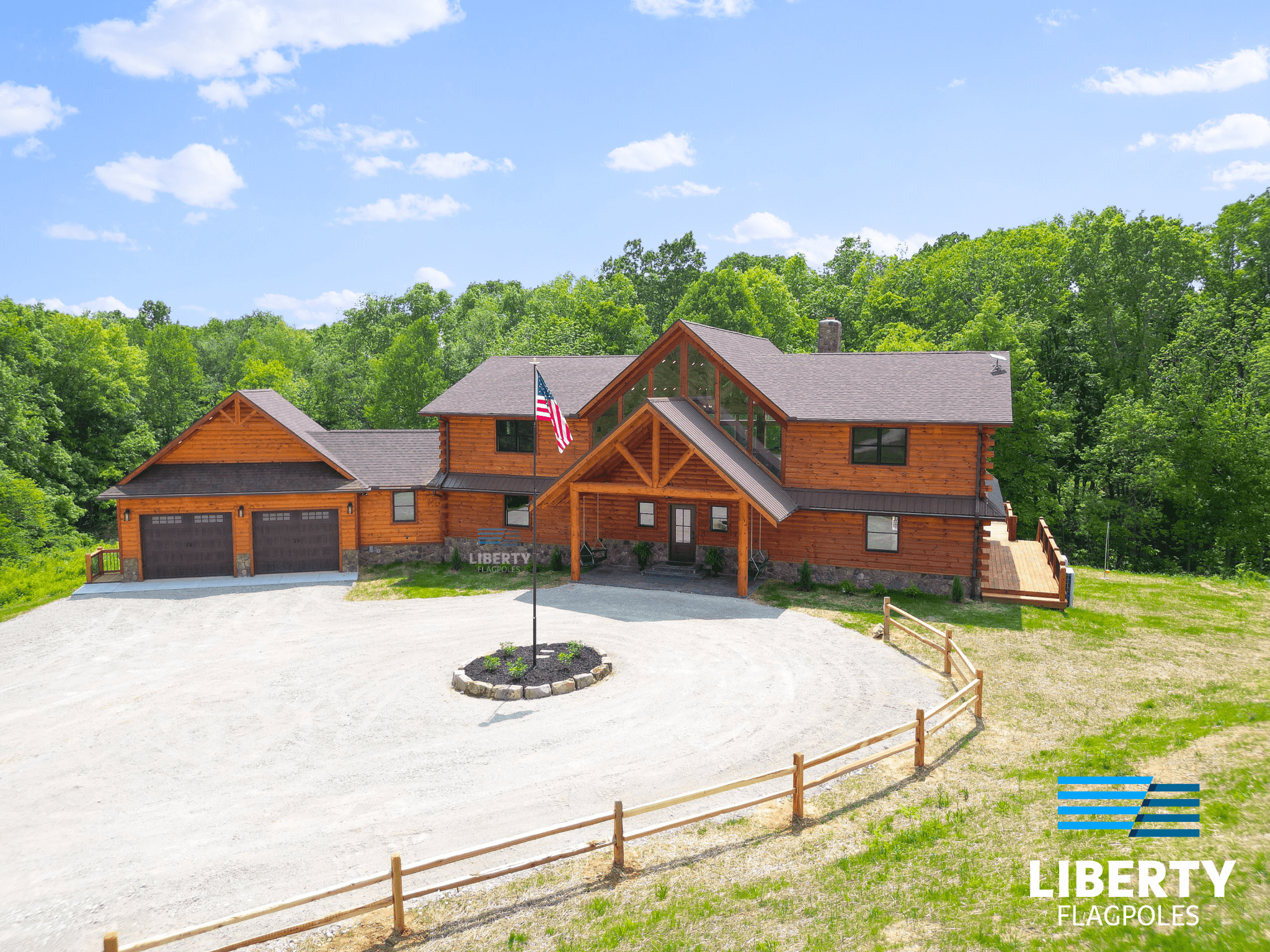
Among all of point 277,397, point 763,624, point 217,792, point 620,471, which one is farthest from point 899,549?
point 277,397

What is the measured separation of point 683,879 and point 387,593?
17.8 metres

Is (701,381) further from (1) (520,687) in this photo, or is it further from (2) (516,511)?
(1) (520,687)

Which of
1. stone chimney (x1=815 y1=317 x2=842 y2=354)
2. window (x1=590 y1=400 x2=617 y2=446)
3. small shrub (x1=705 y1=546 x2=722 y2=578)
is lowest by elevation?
small shrub (x1=705 y1=546 x2=722 y2=578)

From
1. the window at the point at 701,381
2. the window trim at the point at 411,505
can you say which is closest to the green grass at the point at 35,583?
the window trim at the point at 411,505

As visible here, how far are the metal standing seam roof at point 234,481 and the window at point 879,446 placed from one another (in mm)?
17616

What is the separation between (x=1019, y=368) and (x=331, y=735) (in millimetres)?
35692

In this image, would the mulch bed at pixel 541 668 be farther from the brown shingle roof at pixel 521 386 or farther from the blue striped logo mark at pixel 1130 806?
the brown shingle roof at pixel 521 386

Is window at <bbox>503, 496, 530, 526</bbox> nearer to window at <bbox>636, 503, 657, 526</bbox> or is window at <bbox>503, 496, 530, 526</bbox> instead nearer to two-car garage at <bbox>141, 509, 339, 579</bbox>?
window at <bbox>636, 503, 657, 526</bbox>

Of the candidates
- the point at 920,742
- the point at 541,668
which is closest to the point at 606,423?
the point at 541,668

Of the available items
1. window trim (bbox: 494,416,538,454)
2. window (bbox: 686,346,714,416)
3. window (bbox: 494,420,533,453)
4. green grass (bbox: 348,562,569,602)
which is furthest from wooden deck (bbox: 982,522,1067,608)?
window (bbox: 494,420,533,453)

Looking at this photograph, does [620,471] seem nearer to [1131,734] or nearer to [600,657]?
[600,657]

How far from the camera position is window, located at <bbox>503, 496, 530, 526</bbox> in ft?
96.7

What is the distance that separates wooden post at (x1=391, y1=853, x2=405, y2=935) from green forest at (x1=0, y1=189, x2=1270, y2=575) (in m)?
36.5

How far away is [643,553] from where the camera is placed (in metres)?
27.2
